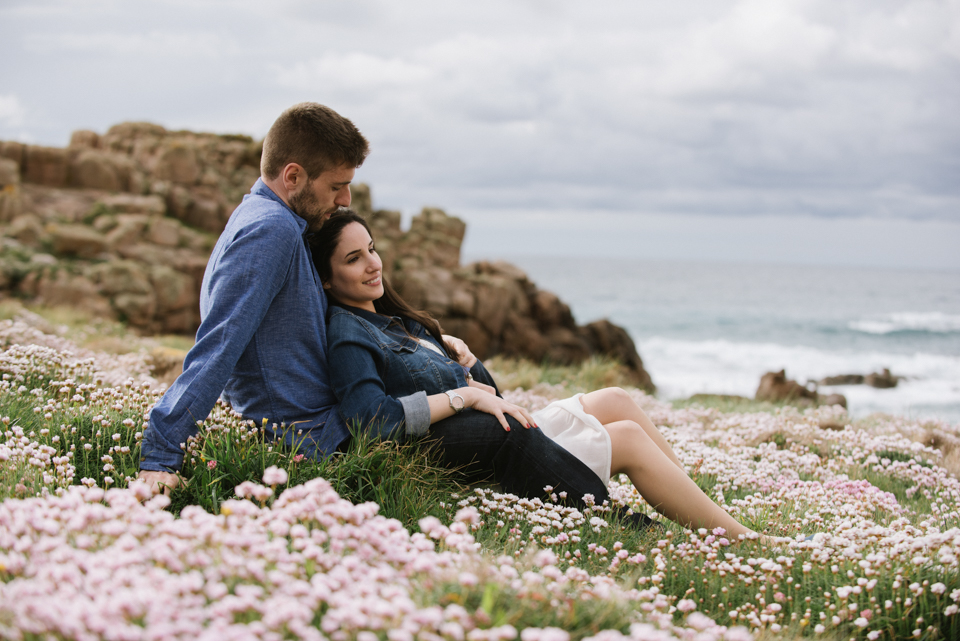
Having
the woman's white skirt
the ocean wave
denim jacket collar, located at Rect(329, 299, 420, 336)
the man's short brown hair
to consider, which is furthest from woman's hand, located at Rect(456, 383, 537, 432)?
the ocean wave

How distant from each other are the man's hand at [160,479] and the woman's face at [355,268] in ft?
5.40

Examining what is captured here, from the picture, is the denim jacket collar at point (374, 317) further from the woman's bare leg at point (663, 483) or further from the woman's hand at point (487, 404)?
the woman's bare leg at point (663, 483)

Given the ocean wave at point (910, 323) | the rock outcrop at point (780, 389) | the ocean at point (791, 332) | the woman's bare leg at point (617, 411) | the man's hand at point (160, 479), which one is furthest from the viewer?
the ocean wave at point (910, 323)

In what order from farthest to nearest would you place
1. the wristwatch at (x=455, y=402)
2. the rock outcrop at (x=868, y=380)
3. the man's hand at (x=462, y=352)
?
the rock outcrop at (x=868, y=380)
the man's hand at (x=462, y=352)
the wristwatch at (x=455, y=402)

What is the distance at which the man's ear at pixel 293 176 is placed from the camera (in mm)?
4285

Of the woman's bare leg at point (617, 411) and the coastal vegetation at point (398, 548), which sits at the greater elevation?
the woman's bare leg at point (617, 411)

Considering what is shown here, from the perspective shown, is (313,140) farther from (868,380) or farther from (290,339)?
(868,380)

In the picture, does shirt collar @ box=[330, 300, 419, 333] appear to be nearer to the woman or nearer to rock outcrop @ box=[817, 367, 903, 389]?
the woman

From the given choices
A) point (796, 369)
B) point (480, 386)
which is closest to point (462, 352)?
Answer: point (480, 386)

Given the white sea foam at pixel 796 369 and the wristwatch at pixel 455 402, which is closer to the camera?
the wristwatch at pixel 455 402

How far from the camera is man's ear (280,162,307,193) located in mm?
4285

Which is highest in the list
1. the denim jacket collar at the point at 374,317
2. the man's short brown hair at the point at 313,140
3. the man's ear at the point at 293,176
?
the man's short brown hair at the point at 313,140

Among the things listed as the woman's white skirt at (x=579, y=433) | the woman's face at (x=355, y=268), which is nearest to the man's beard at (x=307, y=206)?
the woman's face at (x=355, y=268)

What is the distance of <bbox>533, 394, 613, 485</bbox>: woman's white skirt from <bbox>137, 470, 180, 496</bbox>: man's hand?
2.39 m
